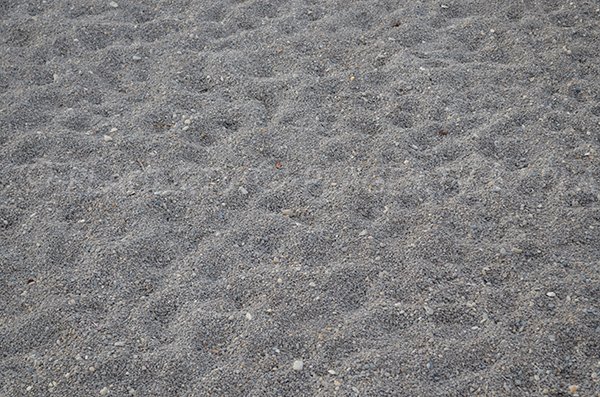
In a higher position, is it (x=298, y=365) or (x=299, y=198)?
(x=299, y=198)

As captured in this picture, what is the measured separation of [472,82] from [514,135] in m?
0.44

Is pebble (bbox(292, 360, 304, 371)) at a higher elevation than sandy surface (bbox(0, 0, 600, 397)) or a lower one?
lower

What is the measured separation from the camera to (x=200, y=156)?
3.61m

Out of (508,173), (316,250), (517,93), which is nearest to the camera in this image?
(316,250)

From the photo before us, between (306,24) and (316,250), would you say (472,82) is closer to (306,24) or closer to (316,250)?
(306,24)

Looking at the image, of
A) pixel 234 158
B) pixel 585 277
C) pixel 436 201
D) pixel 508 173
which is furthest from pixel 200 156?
pixel 585 277

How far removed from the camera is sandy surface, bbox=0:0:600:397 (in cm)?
279

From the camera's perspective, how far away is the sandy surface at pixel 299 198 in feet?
9.15

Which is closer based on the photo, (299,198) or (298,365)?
(298,365)

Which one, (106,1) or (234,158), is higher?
(106,1)

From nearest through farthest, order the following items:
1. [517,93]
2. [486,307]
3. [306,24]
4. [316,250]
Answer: [486,307] < [316,250] < [517,93] < [306,24]

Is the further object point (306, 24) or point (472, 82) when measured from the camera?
point (306, 24)

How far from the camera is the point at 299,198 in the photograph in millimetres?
3387

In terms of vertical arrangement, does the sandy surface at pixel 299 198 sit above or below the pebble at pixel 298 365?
above
